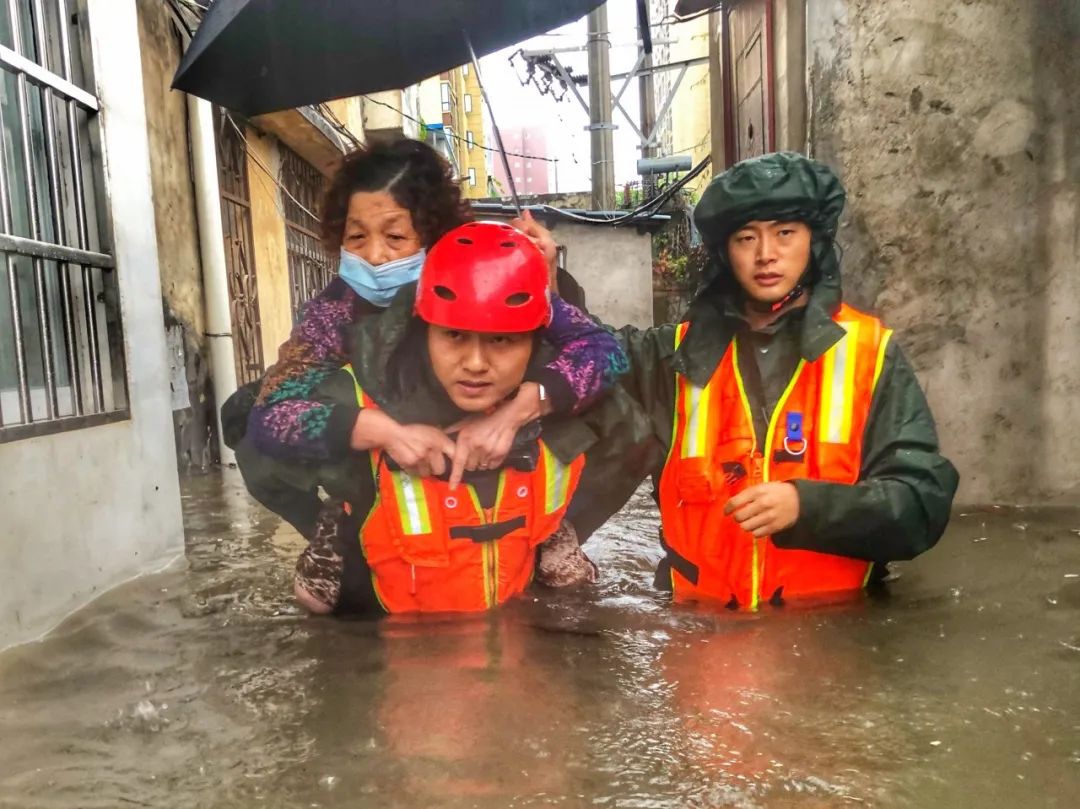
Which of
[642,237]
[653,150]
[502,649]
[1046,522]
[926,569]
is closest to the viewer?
[502,649]

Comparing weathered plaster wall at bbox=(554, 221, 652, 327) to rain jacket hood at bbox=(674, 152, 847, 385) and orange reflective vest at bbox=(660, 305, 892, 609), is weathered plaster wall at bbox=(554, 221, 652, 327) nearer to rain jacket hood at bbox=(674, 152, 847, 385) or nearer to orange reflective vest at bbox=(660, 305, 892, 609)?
rain jacket hood at bbox=(674, 152, 847, 385)

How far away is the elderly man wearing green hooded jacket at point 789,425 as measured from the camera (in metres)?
2.34

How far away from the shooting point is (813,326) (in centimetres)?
243

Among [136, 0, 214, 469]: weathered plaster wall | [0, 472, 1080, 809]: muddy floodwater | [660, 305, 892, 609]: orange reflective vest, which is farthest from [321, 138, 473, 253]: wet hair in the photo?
[136, 0, 214, 469]: weathered plaster wall

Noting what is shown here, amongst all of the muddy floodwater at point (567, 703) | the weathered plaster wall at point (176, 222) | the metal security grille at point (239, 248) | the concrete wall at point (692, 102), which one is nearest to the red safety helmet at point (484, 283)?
the muddy floodwater at point (567, 703)

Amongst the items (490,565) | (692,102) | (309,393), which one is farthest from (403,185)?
(692,102)

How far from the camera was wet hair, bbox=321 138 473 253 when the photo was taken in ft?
7.98

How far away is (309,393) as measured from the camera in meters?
2.35

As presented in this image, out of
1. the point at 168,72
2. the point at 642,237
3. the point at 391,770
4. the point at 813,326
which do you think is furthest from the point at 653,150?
the point at 391,770

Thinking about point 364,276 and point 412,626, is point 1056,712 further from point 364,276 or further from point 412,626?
point 364,276

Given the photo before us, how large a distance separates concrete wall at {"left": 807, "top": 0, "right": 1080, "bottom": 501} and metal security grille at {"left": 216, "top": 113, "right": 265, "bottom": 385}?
4543 millimetres

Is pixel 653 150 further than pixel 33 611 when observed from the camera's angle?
Yes

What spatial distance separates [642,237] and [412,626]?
8.73 m

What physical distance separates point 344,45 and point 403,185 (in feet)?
2.09
